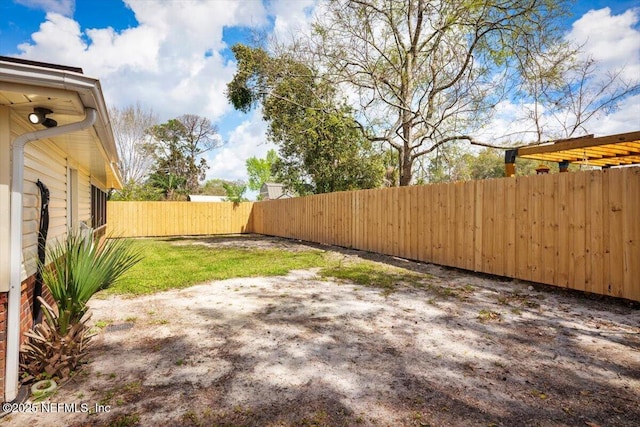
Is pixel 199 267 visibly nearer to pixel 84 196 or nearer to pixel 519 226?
pixel 84 196

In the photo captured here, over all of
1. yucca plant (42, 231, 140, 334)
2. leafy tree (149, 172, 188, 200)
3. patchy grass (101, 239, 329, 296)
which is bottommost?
patchy grass (101, 239, 329, 296)

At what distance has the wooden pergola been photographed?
449 cm

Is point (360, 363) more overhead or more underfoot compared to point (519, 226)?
more underfoot

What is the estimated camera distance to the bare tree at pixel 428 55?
9.32m

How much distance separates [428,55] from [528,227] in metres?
8.44

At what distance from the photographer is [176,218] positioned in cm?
1566

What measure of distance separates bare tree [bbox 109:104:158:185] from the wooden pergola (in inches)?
950

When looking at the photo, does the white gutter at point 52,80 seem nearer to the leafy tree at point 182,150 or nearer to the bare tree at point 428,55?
the bare tree at point 428,55

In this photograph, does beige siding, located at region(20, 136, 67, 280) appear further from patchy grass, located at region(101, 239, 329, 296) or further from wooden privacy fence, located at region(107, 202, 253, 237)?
wooden privacy fence, located at region(107, 202, 253, 237)

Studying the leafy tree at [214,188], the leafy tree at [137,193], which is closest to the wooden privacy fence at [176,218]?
the leafy tree at [137,193]

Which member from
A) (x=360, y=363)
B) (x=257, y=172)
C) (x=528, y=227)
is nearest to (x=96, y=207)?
(x=360, y=363)

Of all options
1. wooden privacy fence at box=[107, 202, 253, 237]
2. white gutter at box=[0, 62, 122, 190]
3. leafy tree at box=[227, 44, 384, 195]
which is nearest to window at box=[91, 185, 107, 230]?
wooden privacy fence at box=[107, 202, 253, 237]

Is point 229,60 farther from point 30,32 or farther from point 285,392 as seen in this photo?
point 285,392

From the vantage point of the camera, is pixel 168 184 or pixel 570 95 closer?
pixel 570 95
